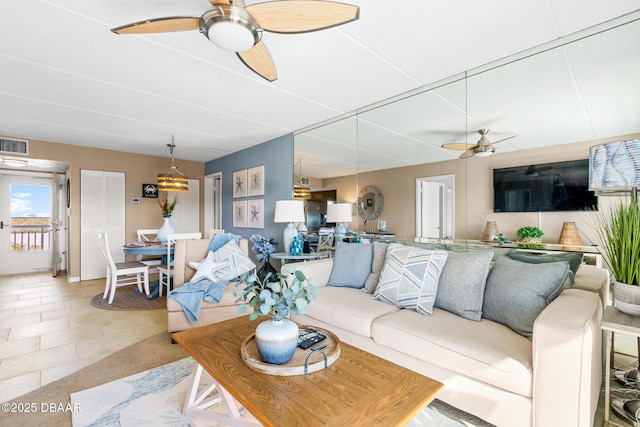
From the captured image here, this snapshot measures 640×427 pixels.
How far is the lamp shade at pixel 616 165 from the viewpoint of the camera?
1.42 metres

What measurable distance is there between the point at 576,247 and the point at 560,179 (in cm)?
50

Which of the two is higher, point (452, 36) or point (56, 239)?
point (452, 36)

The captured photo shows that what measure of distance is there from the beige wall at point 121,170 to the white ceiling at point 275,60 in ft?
4.01

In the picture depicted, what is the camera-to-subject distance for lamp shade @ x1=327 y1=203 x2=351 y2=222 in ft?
11.9

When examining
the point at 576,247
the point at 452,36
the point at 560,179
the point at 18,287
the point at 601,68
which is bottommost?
the point at 18,287

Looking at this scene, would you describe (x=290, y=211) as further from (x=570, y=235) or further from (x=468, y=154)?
(x=570, y=235)

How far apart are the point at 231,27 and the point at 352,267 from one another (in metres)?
2.07

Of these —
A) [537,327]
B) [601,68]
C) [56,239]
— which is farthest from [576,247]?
[56,239]

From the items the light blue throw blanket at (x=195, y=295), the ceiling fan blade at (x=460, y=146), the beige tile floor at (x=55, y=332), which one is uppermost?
the ceiling fan blade at (x=460, y=146)

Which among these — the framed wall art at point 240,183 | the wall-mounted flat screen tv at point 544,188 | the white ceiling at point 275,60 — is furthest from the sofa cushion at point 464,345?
the framed wall art at point 240,183

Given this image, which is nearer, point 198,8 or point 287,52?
point 198,8

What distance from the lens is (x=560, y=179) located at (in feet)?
6.94

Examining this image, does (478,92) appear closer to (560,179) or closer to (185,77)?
(560,179)

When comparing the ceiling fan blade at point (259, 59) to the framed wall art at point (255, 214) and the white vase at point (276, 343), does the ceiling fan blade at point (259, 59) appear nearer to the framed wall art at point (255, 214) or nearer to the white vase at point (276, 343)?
the white vase at point (276, 343)
